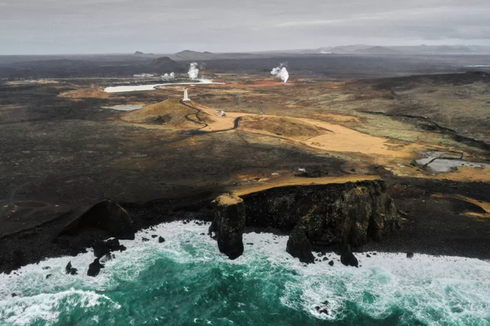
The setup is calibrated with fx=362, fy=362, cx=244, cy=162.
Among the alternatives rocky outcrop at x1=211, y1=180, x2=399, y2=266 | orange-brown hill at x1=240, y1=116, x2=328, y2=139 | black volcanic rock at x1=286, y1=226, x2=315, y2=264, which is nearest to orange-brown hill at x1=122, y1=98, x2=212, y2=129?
orange-brown hill at x1=240, y1=116, x2=328, y2=139

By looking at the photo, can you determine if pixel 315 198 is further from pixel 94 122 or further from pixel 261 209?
pixel 94 122

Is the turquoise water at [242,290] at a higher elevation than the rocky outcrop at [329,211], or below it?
below

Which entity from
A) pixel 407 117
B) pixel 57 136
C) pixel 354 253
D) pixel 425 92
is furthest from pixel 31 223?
pixel 425 92

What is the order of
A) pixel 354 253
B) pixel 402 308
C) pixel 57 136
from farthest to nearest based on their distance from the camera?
pixel 57 136
pixel 354 253
pixel 402 308

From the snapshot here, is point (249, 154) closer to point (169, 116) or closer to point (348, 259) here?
point (348, 259)

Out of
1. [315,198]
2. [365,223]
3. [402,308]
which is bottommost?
[402,308]

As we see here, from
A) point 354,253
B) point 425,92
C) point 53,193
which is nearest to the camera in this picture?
point 354,253

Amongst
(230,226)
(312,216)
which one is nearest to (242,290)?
(230,226)

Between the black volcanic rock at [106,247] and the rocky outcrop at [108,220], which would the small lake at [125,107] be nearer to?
the rocky outcrop at [108,220]

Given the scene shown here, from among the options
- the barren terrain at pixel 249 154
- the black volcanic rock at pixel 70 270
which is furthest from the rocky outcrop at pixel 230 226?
the black volcanic rock at pixel 70 270
